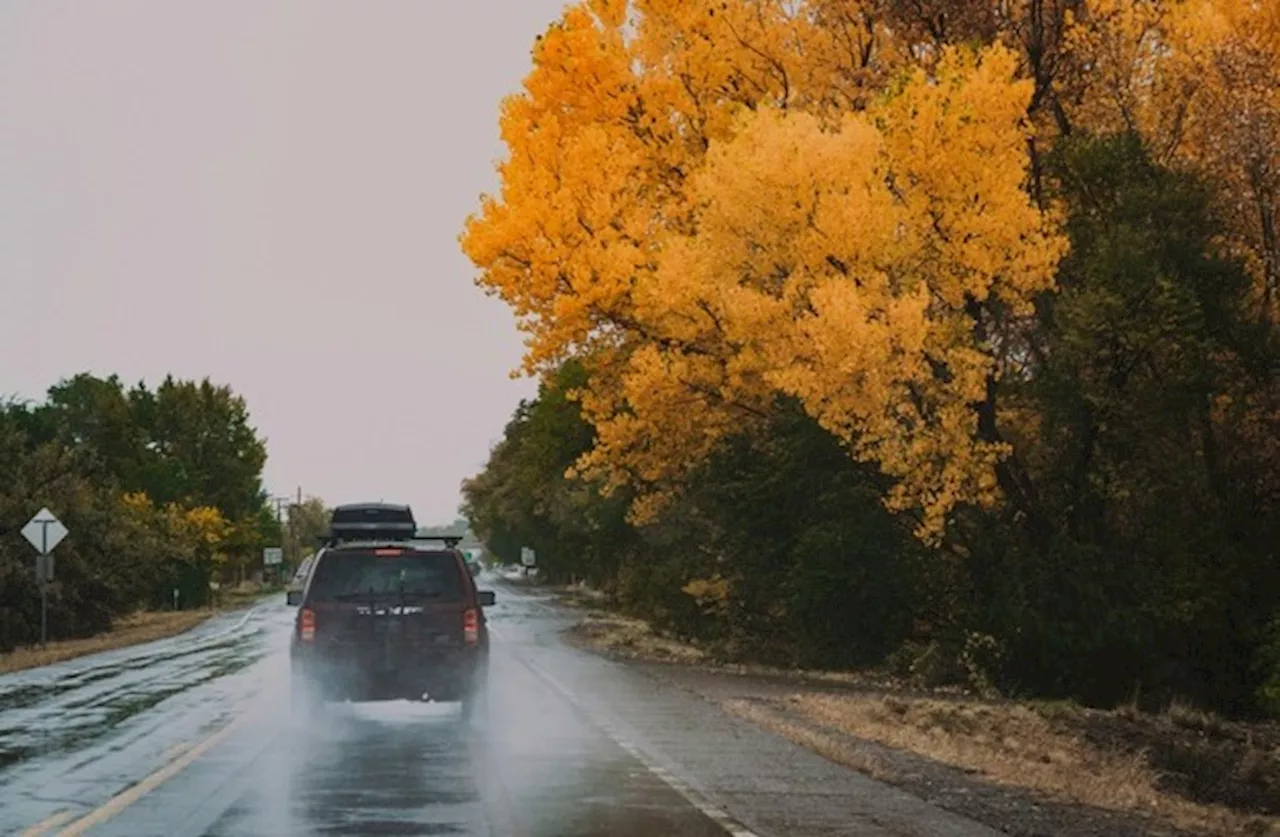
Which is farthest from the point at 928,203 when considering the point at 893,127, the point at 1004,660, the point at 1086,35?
the point at 1004,660

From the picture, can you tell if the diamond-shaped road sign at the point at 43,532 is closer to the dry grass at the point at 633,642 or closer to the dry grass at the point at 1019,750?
the dry grass at the point at 633,642

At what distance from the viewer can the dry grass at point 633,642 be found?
3875 centimetres

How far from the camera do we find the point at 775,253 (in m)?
28.8

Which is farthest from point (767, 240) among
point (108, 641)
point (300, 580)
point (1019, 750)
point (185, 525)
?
point (185, 525)

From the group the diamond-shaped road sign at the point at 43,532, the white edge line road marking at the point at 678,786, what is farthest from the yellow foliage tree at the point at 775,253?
the diamond-shaped road sign at the point at 43,532

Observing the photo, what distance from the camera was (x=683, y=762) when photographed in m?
16.6

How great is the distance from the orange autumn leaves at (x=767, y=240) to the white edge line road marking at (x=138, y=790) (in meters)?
13.0

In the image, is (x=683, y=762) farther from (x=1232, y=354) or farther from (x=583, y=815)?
(x=1232, y=354)

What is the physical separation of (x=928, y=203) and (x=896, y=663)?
9.03 m

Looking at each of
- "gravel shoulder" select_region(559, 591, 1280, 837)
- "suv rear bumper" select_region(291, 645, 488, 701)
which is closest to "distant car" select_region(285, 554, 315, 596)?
"suv rear bumper" select_region(291, 645, 488, 701)

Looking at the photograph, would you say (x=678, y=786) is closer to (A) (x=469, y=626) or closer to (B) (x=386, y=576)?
(A) (x=469, y=626)

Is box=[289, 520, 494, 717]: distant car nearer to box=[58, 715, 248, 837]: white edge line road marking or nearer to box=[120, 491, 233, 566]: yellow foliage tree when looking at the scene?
box=[58, 715, 248, 837]: white edge line road marking

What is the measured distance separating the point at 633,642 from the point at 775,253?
693 inches

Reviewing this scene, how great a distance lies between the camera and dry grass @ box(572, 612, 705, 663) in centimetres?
3875
